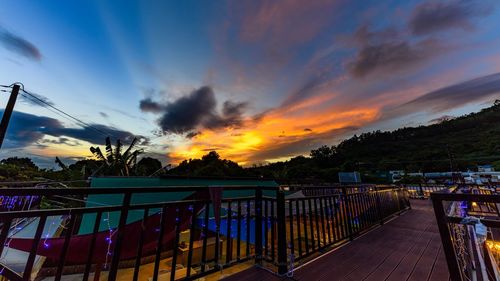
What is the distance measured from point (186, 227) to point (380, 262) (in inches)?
121

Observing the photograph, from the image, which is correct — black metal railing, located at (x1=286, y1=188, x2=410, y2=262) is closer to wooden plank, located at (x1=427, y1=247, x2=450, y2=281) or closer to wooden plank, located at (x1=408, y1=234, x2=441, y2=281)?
wooden plank, located at (x1=408, y1=234, x2=441, y2=281)

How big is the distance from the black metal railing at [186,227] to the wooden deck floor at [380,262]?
166 mm

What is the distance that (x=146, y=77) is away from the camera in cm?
717

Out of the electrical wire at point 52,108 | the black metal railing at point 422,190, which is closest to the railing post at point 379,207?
the black metal railing at point 422,190

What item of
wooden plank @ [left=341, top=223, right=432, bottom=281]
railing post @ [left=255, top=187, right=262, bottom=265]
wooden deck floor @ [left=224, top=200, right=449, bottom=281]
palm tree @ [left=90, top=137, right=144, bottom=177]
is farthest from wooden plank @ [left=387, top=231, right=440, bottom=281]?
palm tree @ [left=90, top=137, right=144, bottom=177]

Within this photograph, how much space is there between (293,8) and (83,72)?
735 cm

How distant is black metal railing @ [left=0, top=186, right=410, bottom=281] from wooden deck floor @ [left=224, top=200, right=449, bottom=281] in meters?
0.17

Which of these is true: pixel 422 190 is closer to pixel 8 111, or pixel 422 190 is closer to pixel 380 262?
pixel 380 262

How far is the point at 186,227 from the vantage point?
3521mm

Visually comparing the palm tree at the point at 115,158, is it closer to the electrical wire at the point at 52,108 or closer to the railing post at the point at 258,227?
the electrical wire at the point at 52,108

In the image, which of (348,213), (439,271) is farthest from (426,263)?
(348,213)

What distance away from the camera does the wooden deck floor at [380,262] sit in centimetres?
204

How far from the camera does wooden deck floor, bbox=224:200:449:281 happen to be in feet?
6.71

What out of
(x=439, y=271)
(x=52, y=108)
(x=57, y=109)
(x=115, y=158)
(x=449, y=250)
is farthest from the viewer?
(x=115, y=158)
